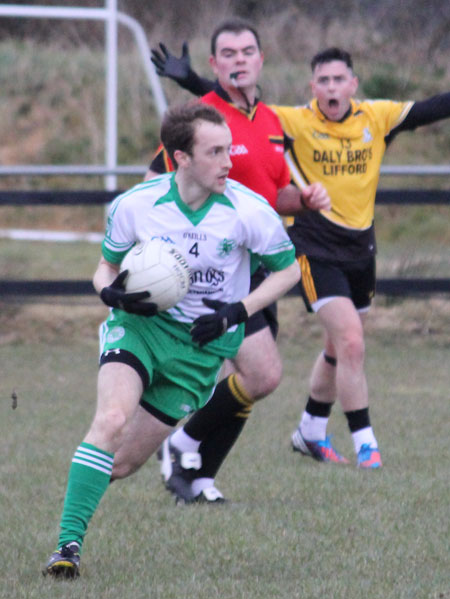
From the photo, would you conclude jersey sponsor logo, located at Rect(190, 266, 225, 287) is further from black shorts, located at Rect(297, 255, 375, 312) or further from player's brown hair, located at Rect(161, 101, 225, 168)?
black shorts, located at Rect(297, 255, 375, 312)

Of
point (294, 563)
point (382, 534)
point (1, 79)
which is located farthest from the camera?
point (1, 79)

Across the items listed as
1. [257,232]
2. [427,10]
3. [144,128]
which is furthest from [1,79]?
[257,232]

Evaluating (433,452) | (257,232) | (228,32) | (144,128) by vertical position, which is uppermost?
(228,32)

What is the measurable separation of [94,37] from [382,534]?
23524mm

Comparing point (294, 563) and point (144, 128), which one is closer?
point (294, 563)

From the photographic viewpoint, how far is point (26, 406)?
8.41 meters

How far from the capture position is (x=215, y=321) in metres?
4.48

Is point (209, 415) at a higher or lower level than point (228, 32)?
lower

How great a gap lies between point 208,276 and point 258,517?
126 cm

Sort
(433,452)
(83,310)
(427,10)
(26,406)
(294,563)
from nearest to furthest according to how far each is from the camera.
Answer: (294,563) → (433,452) → (26,406) → (83,310) → (427,10)

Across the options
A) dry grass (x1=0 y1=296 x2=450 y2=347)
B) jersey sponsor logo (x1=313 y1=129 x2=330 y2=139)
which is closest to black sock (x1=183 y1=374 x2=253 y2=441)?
jersey sponsor logo (x1=313 y1=129 x2=330 y2=139)

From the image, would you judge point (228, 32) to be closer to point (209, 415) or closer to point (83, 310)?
point (209, 415)

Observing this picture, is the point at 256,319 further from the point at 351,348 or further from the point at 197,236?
the point at 197,236

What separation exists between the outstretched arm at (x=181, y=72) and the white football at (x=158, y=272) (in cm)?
194
